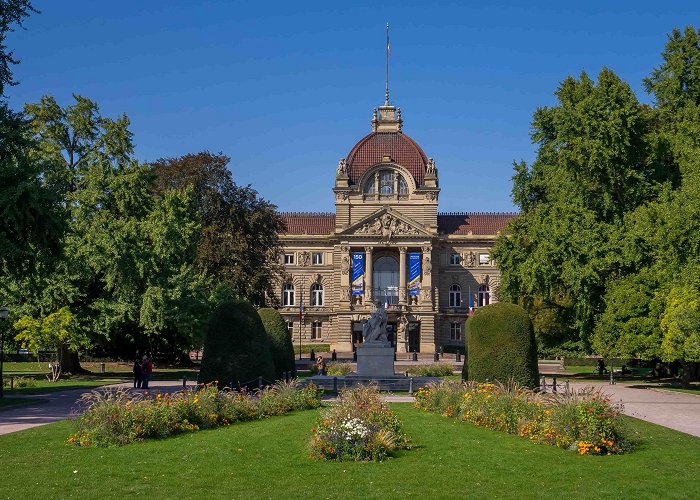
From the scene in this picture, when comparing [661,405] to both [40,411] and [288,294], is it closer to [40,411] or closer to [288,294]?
[40,411]

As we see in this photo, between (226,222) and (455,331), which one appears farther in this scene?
(455,331)

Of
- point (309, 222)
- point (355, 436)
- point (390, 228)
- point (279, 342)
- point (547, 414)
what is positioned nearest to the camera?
point (355, 436)

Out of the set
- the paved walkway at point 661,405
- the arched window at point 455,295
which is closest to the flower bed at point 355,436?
the paved walkway at point 661,405

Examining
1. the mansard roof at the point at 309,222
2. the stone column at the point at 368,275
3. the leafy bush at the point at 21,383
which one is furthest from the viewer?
the mansard roof at the point at 309,222

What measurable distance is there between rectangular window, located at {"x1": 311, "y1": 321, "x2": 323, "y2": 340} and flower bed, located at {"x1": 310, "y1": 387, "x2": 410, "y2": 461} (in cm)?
7503

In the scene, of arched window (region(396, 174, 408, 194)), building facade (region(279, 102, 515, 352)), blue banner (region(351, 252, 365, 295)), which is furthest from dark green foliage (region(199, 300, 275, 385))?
arched window (region(396, 174, 408, 194))

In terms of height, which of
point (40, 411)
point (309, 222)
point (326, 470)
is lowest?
point (326, 470)

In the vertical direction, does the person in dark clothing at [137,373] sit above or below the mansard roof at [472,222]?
below

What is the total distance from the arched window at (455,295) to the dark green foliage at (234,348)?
6518 centimetres

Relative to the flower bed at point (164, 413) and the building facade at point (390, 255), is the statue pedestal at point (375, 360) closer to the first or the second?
the flower bed at point (164, 413)

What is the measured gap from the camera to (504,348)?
2761cm

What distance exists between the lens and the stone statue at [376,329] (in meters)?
35.9

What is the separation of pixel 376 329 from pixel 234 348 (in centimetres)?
978

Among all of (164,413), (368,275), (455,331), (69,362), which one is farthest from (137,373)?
(455,331)
